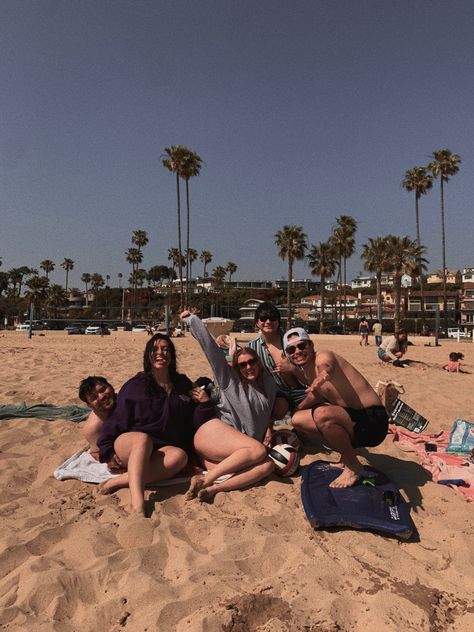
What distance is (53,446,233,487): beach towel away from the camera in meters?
3.40

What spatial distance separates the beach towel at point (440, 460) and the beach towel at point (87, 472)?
5.94 feet

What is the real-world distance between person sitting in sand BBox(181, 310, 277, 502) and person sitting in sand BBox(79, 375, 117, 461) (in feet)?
2.67

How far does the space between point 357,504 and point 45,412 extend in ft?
13.0

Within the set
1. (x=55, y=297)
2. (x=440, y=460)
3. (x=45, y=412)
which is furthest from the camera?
(x=55, y=297)

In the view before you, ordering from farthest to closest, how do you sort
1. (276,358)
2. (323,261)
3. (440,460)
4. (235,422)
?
(323,261), (276,358), (440,460), (235,422)

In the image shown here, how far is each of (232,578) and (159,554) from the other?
468 mm

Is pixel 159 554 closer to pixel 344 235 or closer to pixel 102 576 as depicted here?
pixel 102 576

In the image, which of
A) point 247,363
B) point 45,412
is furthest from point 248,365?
point 45,412

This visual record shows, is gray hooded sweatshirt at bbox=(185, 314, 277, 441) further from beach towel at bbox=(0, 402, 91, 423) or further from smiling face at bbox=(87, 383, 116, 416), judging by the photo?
beach towel at bbox=(0, 402, 91, 423)

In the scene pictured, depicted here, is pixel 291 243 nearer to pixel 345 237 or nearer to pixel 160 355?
pixel 345 237

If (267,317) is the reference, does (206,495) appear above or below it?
below

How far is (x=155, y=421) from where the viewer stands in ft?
11.2

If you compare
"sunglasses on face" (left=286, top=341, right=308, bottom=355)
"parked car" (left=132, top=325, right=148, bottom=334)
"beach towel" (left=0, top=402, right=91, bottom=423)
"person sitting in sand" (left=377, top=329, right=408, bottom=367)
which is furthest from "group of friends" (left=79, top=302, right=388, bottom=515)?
"parked car" (left=132, top=325, right=148, bottom=334)

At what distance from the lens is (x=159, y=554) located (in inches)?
97.0
